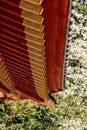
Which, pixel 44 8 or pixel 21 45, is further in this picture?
pixel 21 45

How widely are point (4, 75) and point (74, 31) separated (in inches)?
532

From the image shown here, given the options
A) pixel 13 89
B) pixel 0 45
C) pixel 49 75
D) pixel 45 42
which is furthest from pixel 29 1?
pixel 13 89

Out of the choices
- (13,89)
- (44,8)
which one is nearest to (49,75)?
(13,89)

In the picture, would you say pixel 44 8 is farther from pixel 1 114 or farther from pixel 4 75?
pixel 1 114

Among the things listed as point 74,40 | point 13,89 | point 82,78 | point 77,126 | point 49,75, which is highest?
point 49,75

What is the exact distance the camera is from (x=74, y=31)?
18578 mm

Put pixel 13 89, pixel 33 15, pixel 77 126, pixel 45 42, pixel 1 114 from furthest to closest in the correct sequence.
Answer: pixel 77 126
pixel 1 114
pixel 13 89
pixel 45 42
pixel 33 15

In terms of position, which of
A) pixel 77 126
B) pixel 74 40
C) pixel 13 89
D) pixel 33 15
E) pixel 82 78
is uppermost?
pixel 33 15

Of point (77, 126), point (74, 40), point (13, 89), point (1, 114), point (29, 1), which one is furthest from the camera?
point (74, 40)

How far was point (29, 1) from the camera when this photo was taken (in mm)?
2959

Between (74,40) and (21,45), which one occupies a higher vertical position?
(21,45)

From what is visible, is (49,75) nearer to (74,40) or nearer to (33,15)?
(33,15)

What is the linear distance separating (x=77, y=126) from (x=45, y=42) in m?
12.9

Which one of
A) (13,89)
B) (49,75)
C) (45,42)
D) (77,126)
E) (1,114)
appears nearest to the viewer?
(45,42)
